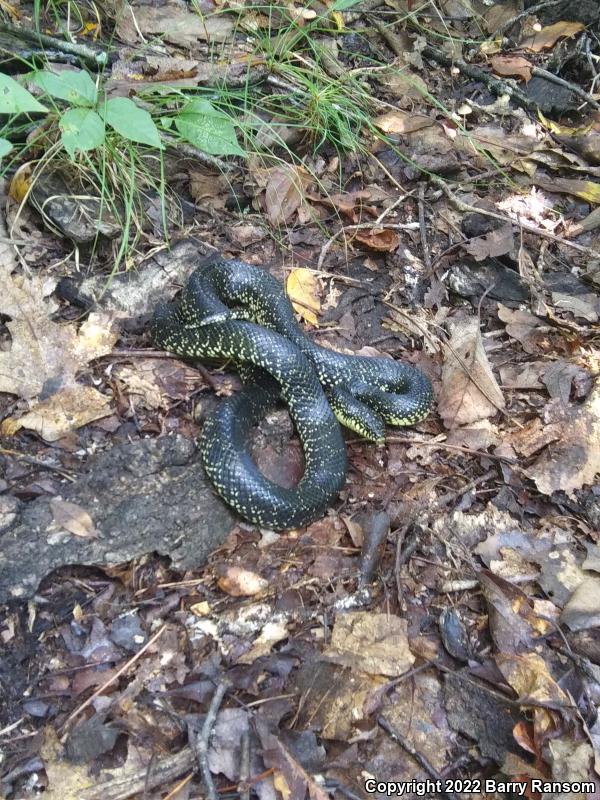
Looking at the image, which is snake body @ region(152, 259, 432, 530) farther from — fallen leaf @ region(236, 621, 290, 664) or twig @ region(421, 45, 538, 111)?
twig @ region(421, 45, 538, 111)

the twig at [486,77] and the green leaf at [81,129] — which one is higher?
the green leaf at [81,129]

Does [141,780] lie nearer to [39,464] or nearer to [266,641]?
[266,641]

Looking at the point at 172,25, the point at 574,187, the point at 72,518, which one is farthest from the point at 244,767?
the point at 172,25

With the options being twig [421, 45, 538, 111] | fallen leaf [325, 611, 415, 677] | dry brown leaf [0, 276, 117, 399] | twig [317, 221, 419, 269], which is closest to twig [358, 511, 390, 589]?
fallen leaf [325, 611, 415, 677]

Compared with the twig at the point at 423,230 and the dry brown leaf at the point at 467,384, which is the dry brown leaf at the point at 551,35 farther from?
the dry brown leaf at the point at 467,384

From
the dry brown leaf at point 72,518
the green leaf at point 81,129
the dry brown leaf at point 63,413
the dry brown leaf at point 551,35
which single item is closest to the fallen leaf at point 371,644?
the dry brown leaf at point 72,518

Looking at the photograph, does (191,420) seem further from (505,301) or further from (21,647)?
(505,301)
